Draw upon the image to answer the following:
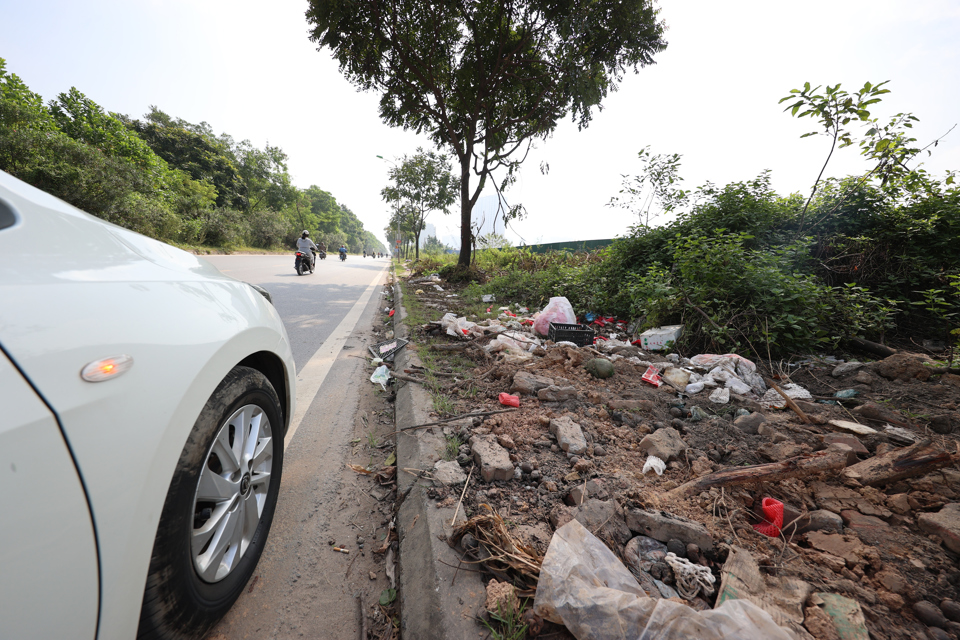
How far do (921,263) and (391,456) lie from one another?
670cm

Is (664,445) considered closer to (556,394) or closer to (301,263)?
(556,394)

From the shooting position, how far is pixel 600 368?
3.34 meters

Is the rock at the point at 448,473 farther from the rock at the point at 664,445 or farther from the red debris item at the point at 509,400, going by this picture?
the rock at the point at 664,445

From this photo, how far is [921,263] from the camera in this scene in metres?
4.34

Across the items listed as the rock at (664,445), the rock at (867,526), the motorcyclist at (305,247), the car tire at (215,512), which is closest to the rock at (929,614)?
the rock at (867,526)

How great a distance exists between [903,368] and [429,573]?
4.37m

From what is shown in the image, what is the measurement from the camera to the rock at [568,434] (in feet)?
6.78

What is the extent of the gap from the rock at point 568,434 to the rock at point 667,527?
0.54 metres

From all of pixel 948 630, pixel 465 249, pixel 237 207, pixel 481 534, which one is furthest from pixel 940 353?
pixel 237 207

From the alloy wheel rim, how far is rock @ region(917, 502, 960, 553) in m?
2.75

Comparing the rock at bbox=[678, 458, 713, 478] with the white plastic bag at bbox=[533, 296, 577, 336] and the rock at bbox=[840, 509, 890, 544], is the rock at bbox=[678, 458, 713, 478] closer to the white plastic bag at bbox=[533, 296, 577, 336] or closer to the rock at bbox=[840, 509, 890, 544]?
the rock at bbox=[840, 509, 890, 544]

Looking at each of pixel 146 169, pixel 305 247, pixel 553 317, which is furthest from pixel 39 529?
pixel 146 169

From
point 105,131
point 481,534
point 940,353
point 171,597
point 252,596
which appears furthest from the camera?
point 105,131

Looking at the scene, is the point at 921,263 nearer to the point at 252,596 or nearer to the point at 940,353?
the point at 940,353
